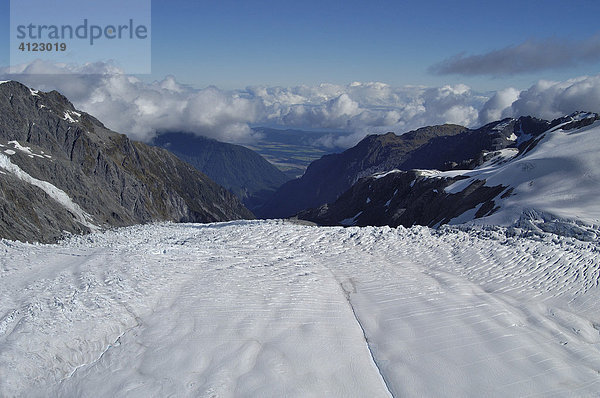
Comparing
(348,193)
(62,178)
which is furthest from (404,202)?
(62,178)

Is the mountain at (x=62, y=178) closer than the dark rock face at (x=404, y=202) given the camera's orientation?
No

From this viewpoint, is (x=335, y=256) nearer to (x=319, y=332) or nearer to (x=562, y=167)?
(x=319, y=332)

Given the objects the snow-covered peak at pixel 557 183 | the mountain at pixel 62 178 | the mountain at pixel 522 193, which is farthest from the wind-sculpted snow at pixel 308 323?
the mountain at pixel 62 178

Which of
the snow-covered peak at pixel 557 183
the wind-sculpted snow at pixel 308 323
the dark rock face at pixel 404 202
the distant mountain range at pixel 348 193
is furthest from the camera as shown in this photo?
the dark rock face at pixel 404 202

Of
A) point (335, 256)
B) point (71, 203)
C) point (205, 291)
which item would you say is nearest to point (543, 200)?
point (335, 256)

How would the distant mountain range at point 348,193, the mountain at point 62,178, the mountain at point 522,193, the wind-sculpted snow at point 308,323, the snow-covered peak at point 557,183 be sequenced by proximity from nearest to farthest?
the wind-sculpted snow at point 308,323 < the mountain at point 522,193 < the snow-covered peak at point 557,183 < the distant mountain range at point 348,193 < the mountain at point 62,178

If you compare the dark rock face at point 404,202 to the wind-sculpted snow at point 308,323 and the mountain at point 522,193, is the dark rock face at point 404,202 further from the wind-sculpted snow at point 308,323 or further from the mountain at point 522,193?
the wind-sculpted snow at point 308,323

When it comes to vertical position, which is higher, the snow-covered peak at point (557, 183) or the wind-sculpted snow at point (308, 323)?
the snow-covered peak at point (557, 183)
